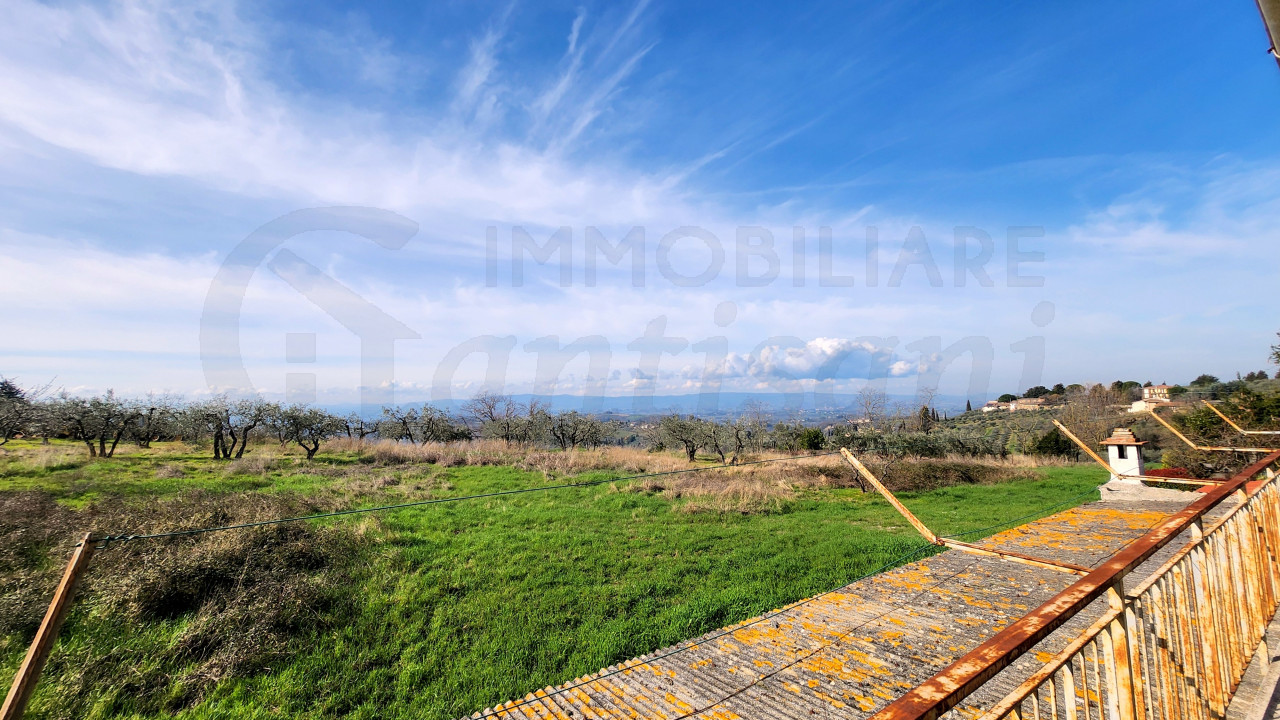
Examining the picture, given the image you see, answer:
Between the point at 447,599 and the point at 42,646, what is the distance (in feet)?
14.2

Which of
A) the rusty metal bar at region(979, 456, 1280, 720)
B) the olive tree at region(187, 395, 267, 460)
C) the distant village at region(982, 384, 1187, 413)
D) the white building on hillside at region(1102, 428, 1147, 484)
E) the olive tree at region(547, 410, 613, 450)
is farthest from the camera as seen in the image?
the olive tree at region(547, 410, 613, 450)

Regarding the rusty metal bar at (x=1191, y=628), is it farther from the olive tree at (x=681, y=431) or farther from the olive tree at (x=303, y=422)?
the olive tree at (x=303, y=422)

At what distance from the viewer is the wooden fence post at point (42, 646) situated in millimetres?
2179

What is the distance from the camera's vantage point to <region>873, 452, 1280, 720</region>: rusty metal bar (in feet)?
3.23

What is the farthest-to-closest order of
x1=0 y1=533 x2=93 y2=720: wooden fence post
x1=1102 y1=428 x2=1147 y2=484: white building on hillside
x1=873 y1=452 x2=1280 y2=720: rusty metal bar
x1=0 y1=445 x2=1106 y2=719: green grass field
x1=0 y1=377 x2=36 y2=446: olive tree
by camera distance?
A: 1. x1=0 y1=377 x2=36 y2=446: olive tree
2. x1=1102 y1=428 x2=1147 y2=484: white building on hillside
3. x1=0 y1=445 x2=1106 y2=719: green grass field
4. x1=0 y1=533 x2=93 y2=720: wooden fence post
5. x1=873 y1=452 x2=1280 y2=720: rusty metal bar

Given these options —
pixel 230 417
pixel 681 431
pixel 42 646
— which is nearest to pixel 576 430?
pixel 681 431

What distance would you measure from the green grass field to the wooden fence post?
7.54 feet

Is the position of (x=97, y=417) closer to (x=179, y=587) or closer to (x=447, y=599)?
(x=179, y=587)

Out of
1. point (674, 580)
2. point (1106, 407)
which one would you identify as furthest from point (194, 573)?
point (1106, 407)

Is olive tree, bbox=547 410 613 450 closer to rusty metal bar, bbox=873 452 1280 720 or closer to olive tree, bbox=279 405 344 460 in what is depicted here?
olive tree, bbox=279 405 344 460

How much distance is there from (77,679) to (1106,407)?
41.6 meters

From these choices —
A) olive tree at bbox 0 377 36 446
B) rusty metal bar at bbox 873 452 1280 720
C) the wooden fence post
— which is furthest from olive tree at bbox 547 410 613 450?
rusty metal bar at bbox 873 452 1280 720

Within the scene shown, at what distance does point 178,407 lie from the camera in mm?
21969

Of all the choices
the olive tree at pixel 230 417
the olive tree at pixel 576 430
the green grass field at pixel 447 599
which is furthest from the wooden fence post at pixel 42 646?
the olive tree at pixel 576 430
